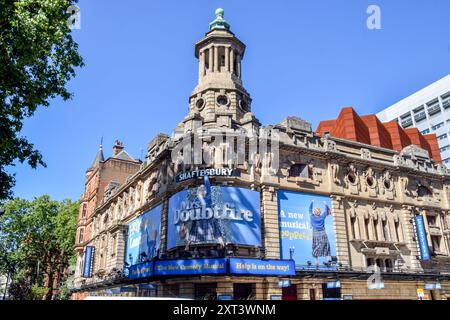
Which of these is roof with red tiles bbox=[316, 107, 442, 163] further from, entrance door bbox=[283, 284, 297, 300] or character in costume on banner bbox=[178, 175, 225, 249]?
character in costume on banner bbox=[178, 175, 225, 249]

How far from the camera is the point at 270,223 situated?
30312mm

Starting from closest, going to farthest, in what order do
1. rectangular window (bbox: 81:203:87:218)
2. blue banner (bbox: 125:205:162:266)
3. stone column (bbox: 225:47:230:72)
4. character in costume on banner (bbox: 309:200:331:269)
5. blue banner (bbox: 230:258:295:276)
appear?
blue banner (bbox: 230:258:295:276)
character in costume on banner (bbox: 309:200:331:269)
blue banner (bbox: 125:205:162:266)
stone column (bbox: 225:47:230:72)
rectangular window (bbox: 81:203:87:218)

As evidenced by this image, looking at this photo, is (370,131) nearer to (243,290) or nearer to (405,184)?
(405,184)

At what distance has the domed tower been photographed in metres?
39.0

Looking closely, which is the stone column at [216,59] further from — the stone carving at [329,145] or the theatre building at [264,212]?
the stone carving at [329,145]

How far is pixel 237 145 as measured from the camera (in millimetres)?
31422

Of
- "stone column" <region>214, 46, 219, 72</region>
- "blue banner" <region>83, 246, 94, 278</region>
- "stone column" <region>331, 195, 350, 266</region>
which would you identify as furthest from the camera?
"blue banner" <region>83, 246, 94, 278</region>

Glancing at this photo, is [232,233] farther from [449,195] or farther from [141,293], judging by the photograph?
[449,195]

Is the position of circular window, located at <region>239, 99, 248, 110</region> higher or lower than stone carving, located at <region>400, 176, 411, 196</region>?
higher

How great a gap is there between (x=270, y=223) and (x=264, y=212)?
101 centimetres

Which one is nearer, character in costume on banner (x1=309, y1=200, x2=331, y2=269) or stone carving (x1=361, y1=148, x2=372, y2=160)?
character in costume on banner (x1=309, y1=200, x2=331, y2=269)

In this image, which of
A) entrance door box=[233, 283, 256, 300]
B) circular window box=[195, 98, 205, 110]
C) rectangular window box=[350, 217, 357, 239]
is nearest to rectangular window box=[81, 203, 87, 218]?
circular window box=[195, 98, 205, 110]

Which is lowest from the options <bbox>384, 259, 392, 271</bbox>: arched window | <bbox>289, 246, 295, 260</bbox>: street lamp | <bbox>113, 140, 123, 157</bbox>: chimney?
<bbox>384, 259, 392, 271</bbox>: arched window

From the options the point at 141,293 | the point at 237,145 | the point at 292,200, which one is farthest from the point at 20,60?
the point at 141,293
